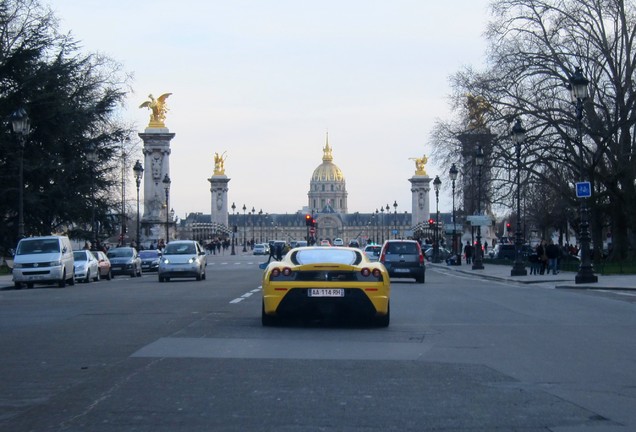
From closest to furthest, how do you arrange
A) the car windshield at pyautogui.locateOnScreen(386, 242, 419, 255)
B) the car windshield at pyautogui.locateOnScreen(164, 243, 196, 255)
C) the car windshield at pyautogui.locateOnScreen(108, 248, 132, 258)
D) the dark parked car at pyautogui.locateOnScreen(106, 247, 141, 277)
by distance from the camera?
the car windshield at pyautogui.locateOnScreen(386, 242, 419, 255)
the car windshield at pyautogui.locateOnScreen(164, 243, 196, 255)
the dark parked car at pyautogui.locateOnScreen(106, 247, 141, 277)
the car windshield at pyautogui.locateOnScreen(108, 248, 132, 258)

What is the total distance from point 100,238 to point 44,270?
26181 mm

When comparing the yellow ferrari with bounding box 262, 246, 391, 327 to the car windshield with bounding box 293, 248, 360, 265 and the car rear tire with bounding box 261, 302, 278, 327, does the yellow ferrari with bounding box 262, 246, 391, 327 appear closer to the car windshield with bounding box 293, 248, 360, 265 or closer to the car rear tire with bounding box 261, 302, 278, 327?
the car windshield with bounding box 293, 248, 360, 265

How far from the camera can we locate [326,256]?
1666 centimetres

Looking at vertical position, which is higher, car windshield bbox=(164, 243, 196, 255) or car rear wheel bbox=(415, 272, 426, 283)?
car windshield bbox=(164, 243, 196, 255)

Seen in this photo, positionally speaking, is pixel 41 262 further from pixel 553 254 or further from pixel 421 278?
pixel 553 254

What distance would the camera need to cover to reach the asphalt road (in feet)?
27.7

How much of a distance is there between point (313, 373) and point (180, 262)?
27971mm

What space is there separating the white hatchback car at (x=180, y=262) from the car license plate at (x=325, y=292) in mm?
23139

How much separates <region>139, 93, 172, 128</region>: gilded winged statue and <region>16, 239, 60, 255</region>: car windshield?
89683mm

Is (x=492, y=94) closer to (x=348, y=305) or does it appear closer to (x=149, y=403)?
(x=348, y=305)

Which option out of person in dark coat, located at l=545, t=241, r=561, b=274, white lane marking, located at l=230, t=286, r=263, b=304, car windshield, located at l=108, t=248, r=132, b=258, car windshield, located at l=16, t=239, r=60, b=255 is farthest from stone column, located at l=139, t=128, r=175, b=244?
white lane marking, located at l=230, t=286, r=263, b=304

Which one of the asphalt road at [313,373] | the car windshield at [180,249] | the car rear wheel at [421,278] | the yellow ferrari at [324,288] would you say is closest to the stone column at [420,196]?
the car windshield at [180,249]

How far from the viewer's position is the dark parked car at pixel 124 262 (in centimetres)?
4931

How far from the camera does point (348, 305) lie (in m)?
16.0
